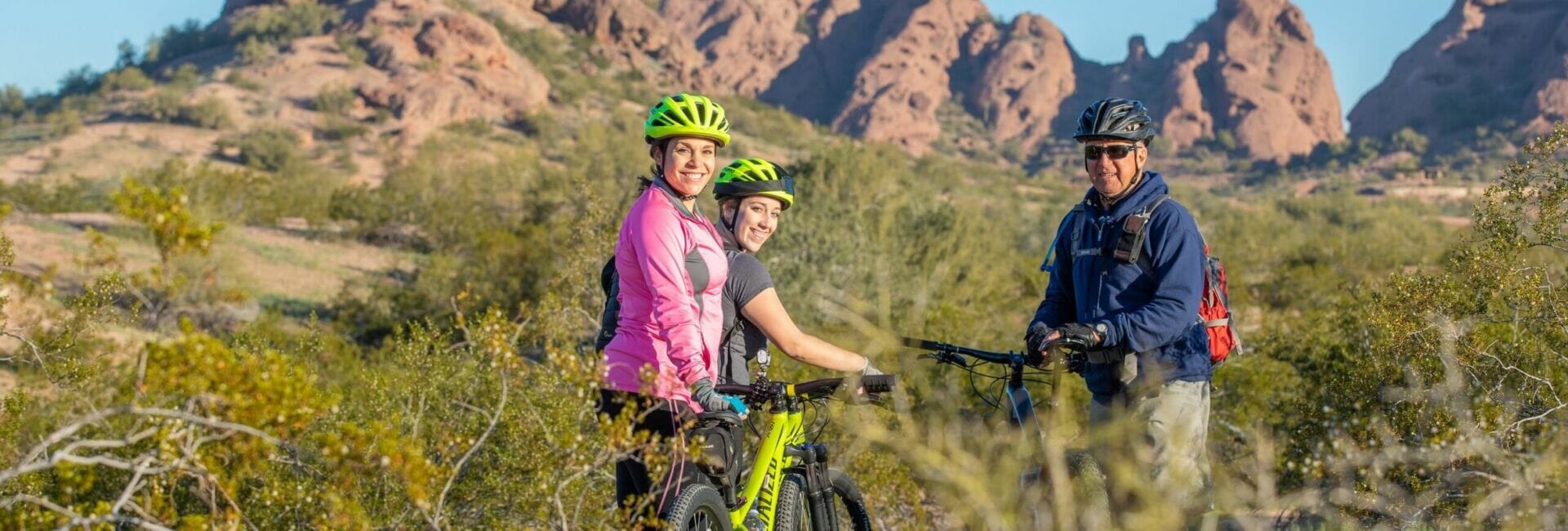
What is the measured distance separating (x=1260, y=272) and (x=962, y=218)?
9303 mm

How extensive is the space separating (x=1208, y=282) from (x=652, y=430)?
2033 millimetres

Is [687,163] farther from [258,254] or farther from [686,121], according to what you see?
[258,254]

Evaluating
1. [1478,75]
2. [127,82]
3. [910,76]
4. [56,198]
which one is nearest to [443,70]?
[127,82]

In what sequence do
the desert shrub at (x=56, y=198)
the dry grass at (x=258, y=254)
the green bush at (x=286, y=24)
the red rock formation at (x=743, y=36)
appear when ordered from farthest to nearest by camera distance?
1. the red rock formation at (x=743, y=36)
2. the green bush at (x=286, y=24)
3. the desert shrub at (x=56, y=198)
4. the dry grass at (x=258, y=254)

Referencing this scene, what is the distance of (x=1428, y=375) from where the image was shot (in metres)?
7.07

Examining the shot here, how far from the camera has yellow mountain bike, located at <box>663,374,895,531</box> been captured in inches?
147

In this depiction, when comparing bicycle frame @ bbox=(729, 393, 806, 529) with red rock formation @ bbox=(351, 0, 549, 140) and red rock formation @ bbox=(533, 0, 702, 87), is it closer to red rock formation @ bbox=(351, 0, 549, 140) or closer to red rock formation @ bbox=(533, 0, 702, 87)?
red rock formation @ bbox=(351, 0, 549, 140)

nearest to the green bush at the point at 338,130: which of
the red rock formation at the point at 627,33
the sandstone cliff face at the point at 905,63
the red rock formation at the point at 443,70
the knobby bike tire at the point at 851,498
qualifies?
the red rock formation at the point at 443,70

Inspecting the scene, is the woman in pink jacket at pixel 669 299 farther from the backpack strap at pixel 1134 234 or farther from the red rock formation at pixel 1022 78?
the red rock formation at pixel 1022 78

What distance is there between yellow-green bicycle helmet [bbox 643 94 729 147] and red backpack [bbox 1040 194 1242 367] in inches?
54.4

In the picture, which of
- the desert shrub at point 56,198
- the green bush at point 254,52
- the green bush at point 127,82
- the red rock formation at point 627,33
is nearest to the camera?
the desert shrub at point 56,198

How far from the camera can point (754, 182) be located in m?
4.27

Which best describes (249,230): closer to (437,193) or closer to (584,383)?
(437,193)

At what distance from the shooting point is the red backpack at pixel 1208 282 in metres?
4.02
